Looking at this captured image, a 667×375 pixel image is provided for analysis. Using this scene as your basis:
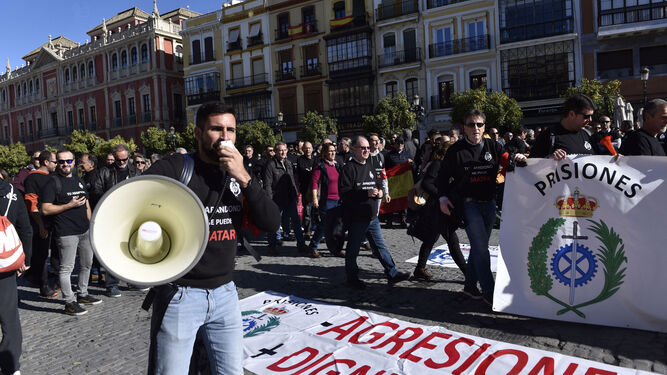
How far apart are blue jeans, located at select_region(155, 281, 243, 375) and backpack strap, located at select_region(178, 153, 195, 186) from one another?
0.50 metres

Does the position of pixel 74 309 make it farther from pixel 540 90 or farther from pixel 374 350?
pixel 540 90

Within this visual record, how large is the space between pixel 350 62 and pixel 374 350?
94.0ft

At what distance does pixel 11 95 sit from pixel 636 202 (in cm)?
6691

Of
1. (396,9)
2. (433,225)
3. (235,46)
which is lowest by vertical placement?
(433,225)

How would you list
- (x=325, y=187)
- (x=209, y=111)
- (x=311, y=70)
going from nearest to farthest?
(x=209, y=111) < (x=325, y=187) < (x=311, y=70)

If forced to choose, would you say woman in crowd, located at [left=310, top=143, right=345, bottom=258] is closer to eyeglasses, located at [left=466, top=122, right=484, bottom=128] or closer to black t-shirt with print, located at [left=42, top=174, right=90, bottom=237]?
eyeglasses, located at [left=466, top=122, right=484, bottom=128]

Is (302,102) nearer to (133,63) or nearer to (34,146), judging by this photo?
(133,63)

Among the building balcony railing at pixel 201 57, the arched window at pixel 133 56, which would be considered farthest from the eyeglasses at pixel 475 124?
the arched window at pixel 133 56

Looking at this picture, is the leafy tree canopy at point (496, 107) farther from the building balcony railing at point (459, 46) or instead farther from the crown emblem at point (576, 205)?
the crown emblem at point (576, 205)

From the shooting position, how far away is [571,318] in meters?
4.10

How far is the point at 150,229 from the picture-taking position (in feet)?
6.67

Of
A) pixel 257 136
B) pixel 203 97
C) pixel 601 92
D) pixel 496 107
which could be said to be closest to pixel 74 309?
pixel 496 107

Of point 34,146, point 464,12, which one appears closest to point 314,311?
point 464,12

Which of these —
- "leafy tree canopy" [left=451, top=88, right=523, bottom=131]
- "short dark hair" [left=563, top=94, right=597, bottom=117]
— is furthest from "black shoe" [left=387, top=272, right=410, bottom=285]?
"leafy tree canopy" [left=451, top=88, right=523, bottom=131]
